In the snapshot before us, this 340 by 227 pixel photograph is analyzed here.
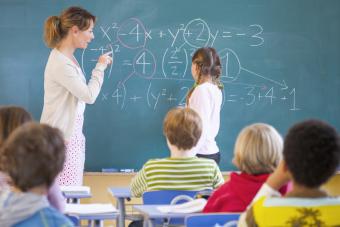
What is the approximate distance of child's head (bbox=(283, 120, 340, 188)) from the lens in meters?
2.42

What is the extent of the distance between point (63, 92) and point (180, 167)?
1252mm

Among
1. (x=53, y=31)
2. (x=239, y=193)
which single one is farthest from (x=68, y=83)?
(x=239, y=193)

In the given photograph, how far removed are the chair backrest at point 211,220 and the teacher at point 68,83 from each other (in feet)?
6.91

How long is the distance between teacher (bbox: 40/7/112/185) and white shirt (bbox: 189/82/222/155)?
0.81m

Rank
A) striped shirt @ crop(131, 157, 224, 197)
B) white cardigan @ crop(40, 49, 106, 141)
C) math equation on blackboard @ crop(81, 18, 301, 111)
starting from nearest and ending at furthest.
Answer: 1. striped shirt @ crop(131, 157, 224, 197)
2. white cardigan @ crop(40, 49, 106, 141)
3. math equation on blackboard @ crop(81, 18, 301, 111)

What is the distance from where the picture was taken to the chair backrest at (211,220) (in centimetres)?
277

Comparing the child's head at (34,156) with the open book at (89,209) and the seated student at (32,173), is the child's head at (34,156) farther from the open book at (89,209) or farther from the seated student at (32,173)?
the open book at (89,209)

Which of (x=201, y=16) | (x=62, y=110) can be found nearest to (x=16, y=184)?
(x=62, y=110)

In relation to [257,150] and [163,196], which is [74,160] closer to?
[163,196]

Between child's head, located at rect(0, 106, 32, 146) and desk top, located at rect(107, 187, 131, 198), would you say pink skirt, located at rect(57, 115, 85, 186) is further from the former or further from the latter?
child's head, located at rect(0, 106, 32, 146)

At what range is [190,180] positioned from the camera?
391cm

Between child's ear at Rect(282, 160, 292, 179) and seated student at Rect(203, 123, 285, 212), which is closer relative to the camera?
child's ear at Rect(282, 160, 292, 179)

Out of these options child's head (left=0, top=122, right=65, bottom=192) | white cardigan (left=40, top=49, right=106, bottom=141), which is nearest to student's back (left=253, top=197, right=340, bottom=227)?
child's head (left=0, top=122, right=65, bottom=192)

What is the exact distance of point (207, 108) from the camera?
5246mm
